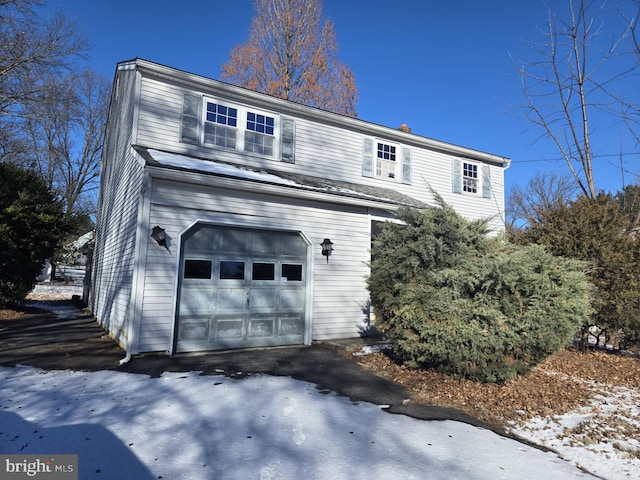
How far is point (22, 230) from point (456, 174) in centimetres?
1454

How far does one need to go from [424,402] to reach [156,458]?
3277 mm

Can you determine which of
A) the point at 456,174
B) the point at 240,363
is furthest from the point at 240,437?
the point at 456,174

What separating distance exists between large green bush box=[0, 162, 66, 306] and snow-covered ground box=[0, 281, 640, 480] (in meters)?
8.55

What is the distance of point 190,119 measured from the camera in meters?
8.79

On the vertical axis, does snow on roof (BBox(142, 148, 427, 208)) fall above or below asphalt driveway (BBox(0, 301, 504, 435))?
above

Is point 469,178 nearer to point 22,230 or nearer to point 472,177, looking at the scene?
point 472,177

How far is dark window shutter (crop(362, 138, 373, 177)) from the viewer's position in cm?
1147

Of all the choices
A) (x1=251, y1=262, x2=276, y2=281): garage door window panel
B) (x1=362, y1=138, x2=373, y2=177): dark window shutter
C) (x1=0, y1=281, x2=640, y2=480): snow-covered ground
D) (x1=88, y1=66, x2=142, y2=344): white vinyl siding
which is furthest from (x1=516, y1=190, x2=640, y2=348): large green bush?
(x1=88, y1=66, x2=142, y2=344): white vinyl siding

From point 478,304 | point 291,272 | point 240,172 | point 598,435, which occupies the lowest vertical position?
point 598,435

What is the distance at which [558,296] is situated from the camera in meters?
5.34

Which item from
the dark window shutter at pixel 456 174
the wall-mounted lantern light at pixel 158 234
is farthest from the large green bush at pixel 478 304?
the dark window shutter at pixel 456 174

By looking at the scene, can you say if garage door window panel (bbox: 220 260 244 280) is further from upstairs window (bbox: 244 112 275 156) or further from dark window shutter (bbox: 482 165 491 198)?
dark window shutter (bbox: 482 165 491 198)

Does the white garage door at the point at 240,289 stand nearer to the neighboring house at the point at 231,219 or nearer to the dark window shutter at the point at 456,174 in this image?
the neighboring house at the point at 231,219

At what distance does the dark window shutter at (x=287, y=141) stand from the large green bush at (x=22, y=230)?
8330 millimetres
